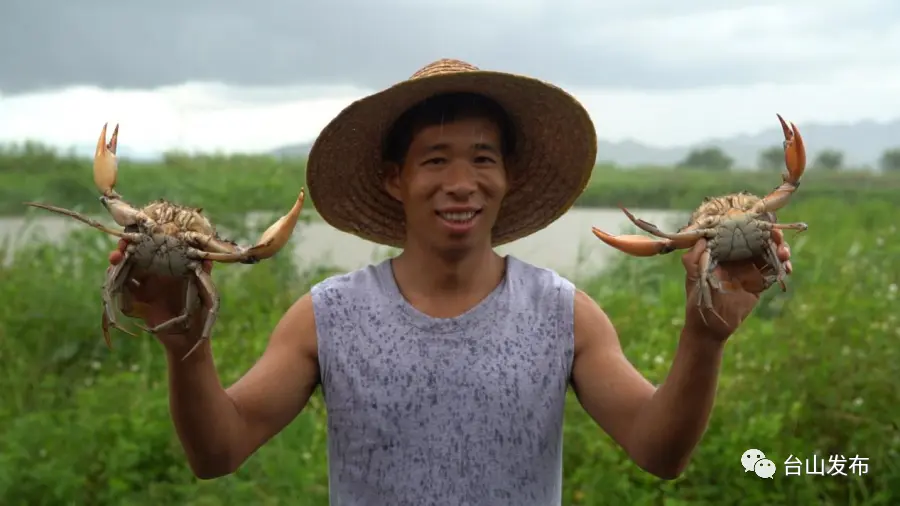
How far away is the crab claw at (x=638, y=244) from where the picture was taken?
1.52 meters

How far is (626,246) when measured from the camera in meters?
1.55

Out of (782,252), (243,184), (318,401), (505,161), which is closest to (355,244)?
(243,184)

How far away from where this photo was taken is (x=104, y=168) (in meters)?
1.58

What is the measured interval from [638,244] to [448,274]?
0.39m

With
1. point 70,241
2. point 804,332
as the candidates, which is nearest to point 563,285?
point 804,332

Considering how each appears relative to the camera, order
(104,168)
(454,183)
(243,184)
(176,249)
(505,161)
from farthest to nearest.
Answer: (243,184)
(505,161)
(454,183)
(104,168)
(176,249)

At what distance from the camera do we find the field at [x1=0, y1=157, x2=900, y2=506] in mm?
3215

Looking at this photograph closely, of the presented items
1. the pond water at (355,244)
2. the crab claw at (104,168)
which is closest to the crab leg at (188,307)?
the crab claw at (104,168)

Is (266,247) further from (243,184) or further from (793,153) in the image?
(243,184)

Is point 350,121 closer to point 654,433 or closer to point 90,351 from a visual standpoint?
point 654,433

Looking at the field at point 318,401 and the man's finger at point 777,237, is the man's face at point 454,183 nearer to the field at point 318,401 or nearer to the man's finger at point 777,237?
the man's finger at point 777,237

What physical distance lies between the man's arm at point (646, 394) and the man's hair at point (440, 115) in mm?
391

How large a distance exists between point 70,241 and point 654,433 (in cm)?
498

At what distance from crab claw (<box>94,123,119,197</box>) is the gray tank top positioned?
44 cm
